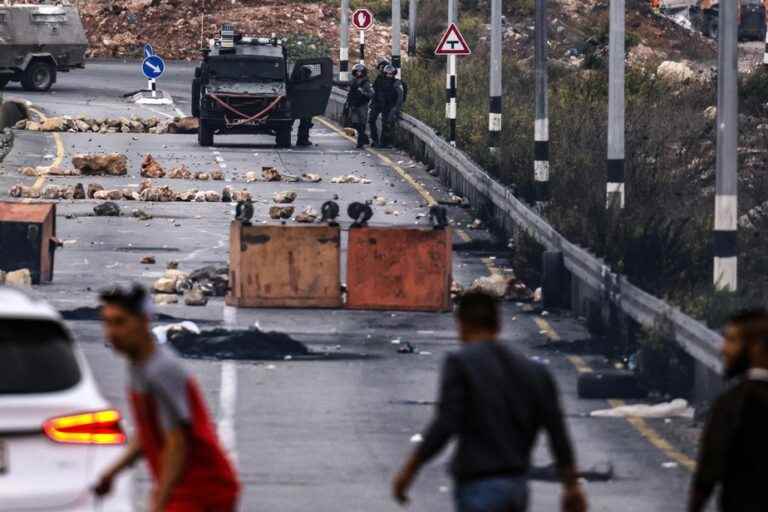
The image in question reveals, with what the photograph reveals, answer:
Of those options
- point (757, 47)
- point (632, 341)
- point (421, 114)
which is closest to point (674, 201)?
point (632, 341)

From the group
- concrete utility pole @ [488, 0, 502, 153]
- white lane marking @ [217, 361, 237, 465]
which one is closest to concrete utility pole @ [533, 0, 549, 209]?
concrete utility pole @ [488, 0, 502, 153]

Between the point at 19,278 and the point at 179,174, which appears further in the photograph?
the point at 179,174

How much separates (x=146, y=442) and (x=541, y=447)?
7606 millimetres

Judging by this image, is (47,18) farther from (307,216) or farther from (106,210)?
(307,216)

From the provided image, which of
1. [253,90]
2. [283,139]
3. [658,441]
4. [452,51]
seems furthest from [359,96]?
[658,441]

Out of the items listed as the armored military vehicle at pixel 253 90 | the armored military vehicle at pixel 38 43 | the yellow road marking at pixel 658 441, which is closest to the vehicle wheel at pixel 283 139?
the armored military vehicle at pixel 253 90

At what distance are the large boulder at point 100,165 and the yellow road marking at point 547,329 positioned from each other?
18.9 metres

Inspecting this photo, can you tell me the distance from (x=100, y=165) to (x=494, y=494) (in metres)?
33.2

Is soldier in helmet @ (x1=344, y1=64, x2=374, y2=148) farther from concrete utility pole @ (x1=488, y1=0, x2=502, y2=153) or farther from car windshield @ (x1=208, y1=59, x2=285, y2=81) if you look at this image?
concrete utility pole @ (x1=488, y1=0, x2=502, y2=153)

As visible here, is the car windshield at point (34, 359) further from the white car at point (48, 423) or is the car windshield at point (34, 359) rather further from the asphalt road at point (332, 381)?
the asphalt road at point (332, 381)

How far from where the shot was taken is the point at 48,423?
9.02m

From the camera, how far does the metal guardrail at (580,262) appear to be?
1677 centimetres

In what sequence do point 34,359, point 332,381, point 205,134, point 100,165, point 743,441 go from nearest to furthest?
1. point 743,441
2. point 34,359
3. point 332,381
4. point 100,165
5. point 205,134

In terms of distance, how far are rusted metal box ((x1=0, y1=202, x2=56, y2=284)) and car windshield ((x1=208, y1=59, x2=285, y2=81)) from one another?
21473 millimetres
